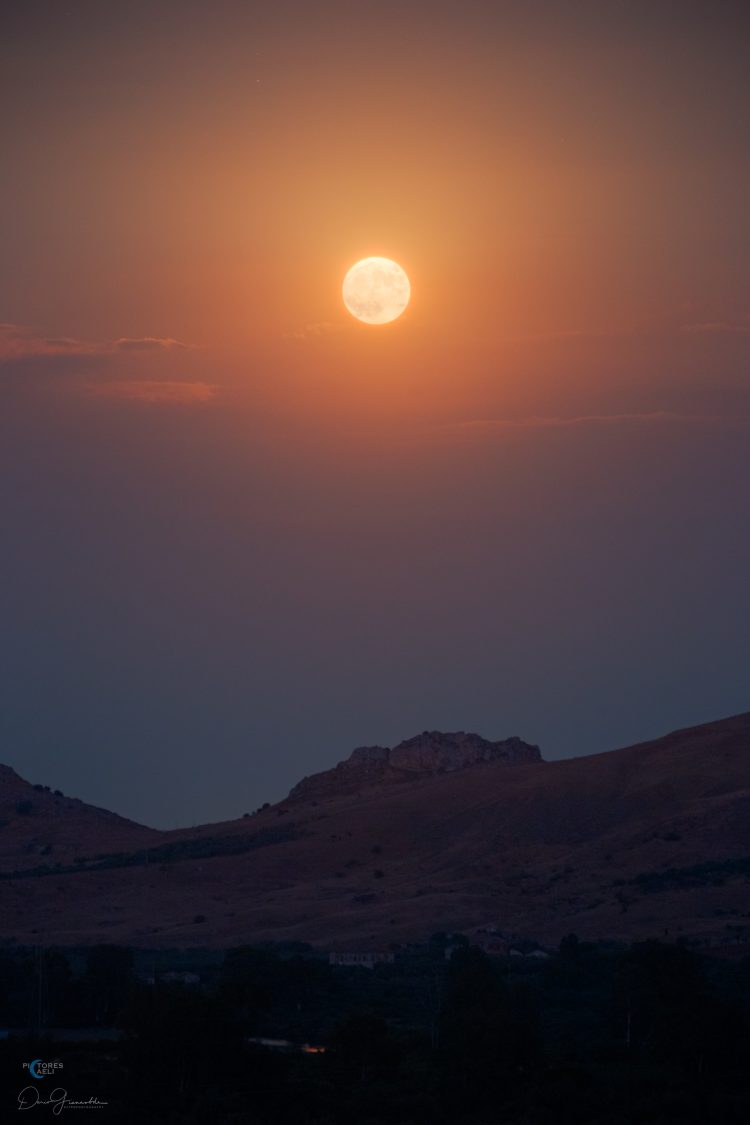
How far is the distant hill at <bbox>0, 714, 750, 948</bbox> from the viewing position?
8075 centimetres

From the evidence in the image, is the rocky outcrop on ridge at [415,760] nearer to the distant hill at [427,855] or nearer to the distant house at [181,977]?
the distant hill at [427,855]

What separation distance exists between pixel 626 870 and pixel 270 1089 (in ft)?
175

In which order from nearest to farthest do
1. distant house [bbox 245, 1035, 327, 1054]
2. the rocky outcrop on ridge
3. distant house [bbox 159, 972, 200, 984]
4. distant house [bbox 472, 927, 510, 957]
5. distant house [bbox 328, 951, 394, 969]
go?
1. distant house [bbox 245, 1035, 327, 1054]
2. distant house [bbox 159, 972, 200, 984]
3. distant house [bbox 328, 951, 394, 969]
4. distant house [bbox 472, 927, 510, 957]
5. the rocky outcrop on ridge

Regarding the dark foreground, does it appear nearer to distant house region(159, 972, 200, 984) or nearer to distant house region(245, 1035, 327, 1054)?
distant house region(245, 1035, 327, 1054)

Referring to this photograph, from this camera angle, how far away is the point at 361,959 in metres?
69.8

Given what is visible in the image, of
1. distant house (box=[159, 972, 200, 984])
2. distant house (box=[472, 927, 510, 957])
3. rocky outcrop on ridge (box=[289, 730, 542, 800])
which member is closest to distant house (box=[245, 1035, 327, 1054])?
distant house (box=[159, 972, 200, 984])

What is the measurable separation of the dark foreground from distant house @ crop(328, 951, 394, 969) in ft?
40.9

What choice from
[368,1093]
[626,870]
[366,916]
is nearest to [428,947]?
[366,916]

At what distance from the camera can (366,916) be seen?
273ft

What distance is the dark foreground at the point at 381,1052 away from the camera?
36.1m

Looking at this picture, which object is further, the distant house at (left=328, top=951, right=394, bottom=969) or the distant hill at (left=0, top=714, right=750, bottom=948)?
the distant hill at (left=0, top=714, right=750, bottom=948)
